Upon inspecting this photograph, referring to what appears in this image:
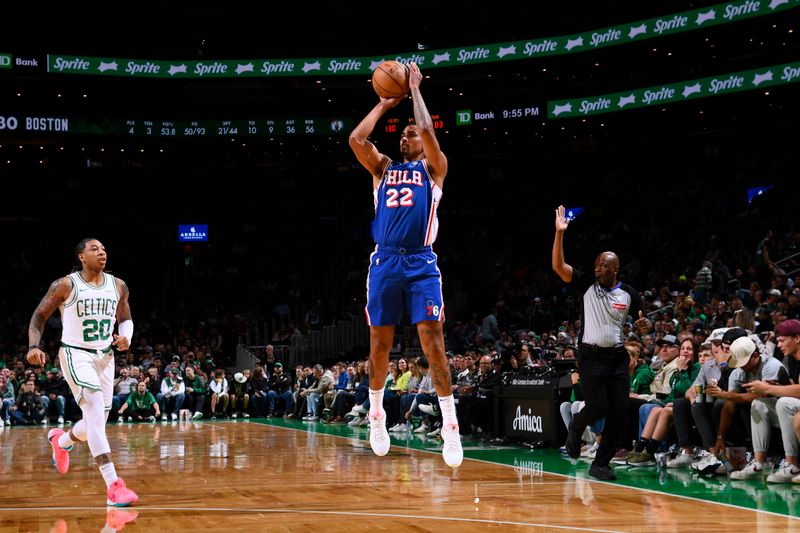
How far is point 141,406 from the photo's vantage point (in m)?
20.2

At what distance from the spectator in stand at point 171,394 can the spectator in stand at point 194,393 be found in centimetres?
19

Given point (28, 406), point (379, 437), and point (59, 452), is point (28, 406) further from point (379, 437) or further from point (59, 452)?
point (379, 437)

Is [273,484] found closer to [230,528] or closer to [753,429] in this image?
[230,528]

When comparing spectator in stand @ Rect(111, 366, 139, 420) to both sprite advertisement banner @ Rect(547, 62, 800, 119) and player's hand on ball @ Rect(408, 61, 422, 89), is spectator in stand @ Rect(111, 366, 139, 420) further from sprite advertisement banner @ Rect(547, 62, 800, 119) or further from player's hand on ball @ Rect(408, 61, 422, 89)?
player's hand on ball @ Rect(408, 61, 422, 89)

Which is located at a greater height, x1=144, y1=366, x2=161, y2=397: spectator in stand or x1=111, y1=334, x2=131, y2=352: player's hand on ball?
x1=111, y1=334, x2=131, y2=352: player's hand on ball

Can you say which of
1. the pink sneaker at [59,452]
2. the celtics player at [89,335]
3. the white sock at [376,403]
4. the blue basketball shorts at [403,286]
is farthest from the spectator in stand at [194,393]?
the blue basketball shorts at [403,286]

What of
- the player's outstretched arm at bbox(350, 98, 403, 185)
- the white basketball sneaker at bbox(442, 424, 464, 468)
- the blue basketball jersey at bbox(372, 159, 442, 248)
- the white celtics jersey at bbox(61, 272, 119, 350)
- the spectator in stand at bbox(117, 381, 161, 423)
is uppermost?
the player's outstretched arm at bbox(350, 98, 403, 185)

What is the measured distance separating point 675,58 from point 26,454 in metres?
22.0

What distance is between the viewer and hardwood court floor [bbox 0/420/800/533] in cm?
590

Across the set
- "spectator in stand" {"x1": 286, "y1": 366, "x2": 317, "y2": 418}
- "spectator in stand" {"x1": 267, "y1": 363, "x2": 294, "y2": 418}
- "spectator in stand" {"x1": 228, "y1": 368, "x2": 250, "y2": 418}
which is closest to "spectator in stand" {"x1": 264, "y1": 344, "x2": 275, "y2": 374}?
"spectator in stand" {"x1": 267, "y1": 363, "x2": 294, "y2": 418}

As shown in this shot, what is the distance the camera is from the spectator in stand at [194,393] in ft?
69.1

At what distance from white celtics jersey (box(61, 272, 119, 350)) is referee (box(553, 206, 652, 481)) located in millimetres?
4068

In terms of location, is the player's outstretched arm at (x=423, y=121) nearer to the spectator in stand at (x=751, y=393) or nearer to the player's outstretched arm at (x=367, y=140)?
the player's outstretched arm at (x=367, y=140)

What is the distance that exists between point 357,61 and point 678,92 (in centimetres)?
971
